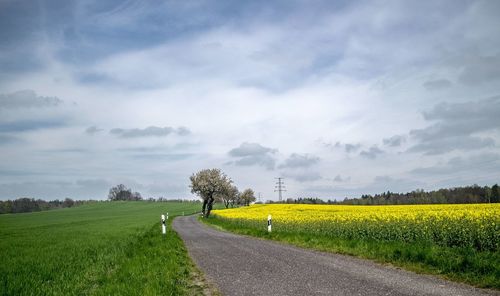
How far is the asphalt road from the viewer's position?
26.5ft

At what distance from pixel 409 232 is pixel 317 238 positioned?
4.57 m

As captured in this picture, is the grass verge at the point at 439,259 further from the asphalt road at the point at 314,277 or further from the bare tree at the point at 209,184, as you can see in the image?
the bare tree at the point at 209,184

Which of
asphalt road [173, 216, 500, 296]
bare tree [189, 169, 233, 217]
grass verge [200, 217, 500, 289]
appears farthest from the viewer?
bare tree [189, 169, 233, 217]

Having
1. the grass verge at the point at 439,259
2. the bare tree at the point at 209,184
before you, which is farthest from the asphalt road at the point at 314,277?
the bare tree at the point at 209,184

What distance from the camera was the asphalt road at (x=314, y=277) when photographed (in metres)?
8.06

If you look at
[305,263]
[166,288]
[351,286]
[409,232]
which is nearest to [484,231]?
[409,232]

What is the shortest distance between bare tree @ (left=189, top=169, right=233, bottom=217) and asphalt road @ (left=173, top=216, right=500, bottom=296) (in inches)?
2086

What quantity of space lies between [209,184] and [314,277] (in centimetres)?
5827

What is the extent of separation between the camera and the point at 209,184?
2640 inches

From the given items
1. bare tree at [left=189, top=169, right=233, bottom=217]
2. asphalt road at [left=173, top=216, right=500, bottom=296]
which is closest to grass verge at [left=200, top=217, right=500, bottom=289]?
asphalt road at [left=173, top=216, right=500, bottom=296]

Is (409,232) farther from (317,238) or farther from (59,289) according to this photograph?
(59,289)

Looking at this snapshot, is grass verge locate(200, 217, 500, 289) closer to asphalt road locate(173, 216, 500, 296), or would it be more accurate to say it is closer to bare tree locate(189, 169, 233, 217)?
asphalt road locate(173, 216, 500, 296)

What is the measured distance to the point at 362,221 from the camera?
2055cm

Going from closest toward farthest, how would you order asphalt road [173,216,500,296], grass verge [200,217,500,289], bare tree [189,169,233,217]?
asphalt road [173,216,500,296] → grass verge [200,217,500,289] → bare tree [189,169,233,217]
